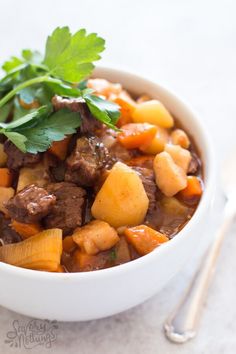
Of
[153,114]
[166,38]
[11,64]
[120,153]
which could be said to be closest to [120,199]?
[120,153]

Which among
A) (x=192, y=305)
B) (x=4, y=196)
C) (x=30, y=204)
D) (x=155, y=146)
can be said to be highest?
(x=155, y=146)

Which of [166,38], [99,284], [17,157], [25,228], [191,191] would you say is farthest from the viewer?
[166,38]

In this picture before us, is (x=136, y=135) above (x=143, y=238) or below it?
above

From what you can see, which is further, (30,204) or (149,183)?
(149,183)

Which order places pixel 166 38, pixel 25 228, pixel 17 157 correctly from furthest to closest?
pixel 166 38 < pixel 17 157 < pixel 25 228

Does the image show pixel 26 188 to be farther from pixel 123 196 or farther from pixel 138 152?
pixel 138 152

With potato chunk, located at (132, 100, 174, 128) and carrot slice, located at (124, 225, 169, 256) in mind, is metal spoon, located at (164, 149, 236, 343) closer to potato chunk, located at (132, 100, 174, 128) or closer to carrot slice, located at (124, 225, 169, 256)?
carrot slice, located at (124, 225, 169, 256)

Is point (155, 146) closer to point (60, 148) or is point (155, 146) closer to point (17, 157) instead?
point (60, 148)

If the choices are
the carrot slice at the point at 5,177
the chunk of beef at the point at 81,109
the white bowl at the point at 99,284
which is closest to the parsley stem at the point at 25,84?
the chunk of beef at the point at 81,109
